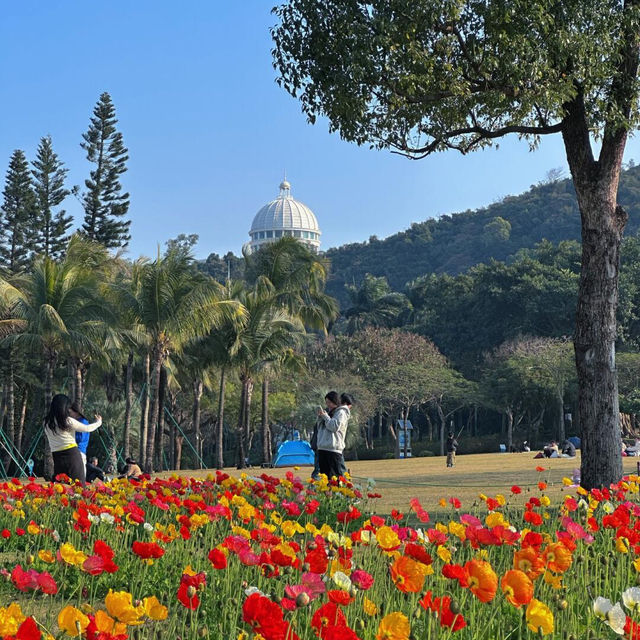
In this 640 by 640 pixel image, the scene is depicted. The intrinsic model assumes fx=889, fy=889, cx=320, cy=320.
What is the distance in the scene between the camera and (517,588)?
2.46 meters

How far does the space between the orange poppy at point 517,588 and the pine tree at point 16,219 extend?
40185mm

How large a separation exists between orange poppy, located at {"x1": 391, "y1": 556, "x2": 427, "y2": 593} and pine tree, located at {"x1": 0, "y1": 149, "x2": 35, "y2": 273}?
131 feet

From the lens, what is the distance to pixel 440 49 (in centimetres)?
1009

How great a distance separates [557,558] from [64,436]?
731 centimetres

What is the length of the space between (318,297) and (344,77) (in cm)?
2670

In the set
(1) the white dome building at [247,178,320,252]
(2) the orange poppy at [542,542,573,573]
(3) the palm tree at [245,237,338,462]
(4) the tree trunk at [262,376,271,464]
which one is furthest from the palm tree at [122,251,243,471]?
(1) the white dome building at [247,178,320,252]

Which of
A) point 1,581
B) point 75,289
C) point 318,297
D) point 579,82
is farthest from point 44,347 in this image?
point 1,581

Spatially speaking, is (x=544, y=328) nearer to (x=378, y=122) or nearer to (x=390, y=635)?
(x=378, y=122)

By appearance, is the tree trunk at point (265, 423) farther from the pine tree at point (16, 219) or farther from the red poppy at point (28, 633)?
the red poppy at point (28, 633)

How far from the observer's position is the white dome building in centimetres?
13200

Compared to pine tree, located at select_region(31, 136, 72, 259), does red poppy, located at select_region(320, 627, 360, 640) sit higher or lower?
lower

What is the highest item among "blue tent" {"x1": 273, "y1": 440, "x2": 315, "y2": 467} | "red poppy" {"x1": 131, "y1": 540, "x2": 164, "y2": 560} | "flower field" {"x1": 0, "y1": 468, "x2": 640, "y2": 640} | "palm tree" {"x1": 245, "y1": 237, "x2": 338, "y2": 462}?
"palm tree" {"x1": 245, "y1": 237, "x2": 338, "y2": 462}

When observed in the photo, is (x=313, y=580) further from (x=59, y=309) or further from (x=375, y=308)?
(x=375, y=308)

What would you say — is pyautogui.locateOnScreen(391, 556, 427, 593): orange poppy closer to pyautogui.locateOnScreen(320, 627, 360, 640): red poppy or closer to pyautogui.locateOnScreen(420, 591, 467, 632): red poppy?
pyautogui.locateOnScreen(420, 591, 467, 632): red poppy
